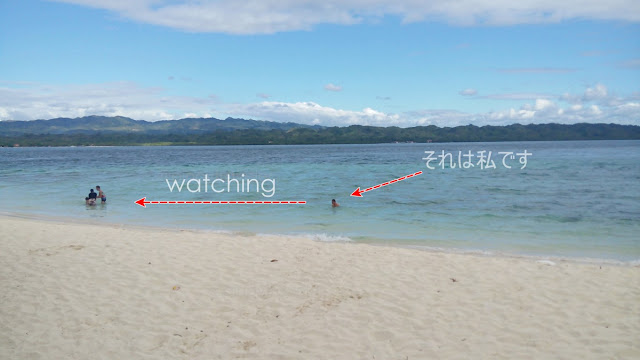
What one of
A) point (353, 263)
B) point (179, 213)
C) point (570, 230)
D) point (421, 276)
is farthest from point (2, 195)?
point (570, 230)

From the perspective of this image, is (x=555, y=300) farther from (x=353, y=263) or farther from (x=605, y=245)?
(x=605, y=245)

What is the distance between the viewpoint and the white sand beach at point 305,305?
6.84 m

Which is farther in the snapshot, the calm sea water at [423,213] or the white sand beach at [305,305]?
the calm sea water at [423,213]

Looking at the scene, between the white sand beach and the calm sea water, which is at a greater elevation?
the white sand beach

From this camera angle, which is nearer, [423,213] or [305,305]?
[305,305]

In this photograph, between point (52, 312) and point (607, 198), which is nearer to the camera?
point (52, 312)

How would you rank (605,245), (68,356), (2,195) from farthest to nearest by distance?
(2,195), (605,245), (68,356)

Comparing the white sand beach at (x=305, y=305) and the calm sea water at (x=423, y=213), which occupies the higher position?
the white sand beach at (x=305, y=305)

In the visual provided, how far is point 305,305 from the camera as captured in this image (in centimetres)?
845

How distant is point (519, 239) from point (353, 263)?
296 inches

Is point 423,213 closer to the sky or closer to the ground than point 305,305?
closer to the ground

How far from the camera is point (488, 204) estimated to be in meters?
24.8

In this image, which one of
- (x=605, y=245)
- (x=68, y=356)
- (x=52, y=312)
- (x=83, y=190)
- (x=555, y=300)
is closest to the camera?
(x=68, y=356)

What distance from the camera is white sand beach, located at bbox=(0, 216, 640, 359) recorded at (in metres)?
6.84
